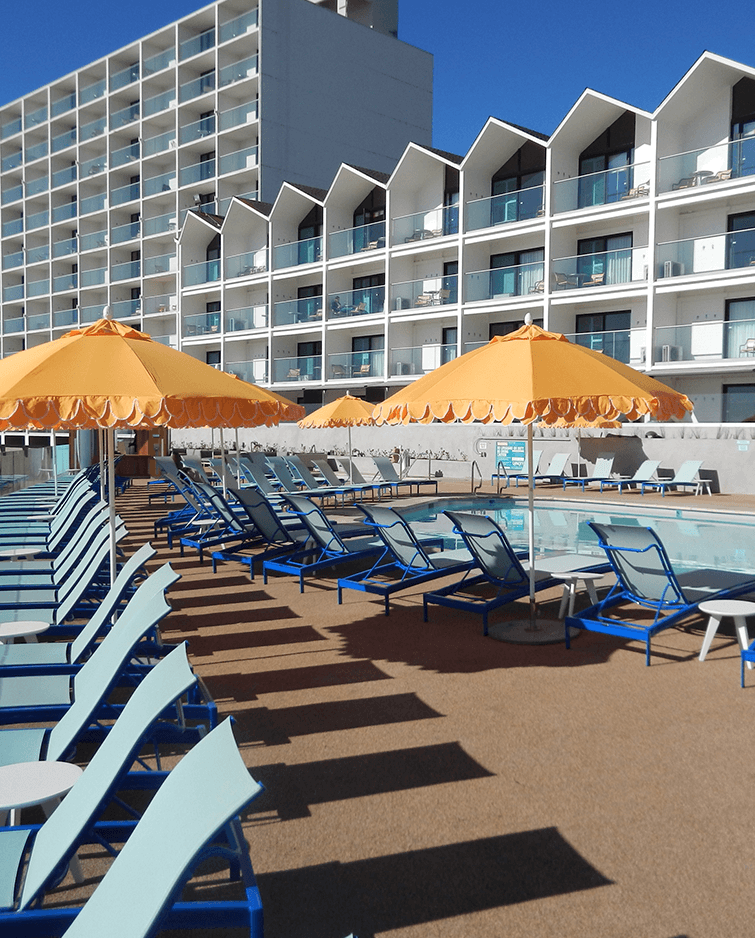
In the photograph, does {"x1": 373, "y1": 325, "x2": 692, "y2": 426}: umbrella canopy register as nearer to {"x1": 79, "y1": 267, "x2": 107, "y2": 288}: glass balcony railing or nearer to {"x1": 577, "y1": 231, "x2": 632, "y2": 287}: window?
{"x1": 577, "y1": 231, "x2": 632, "y2": 287}: window

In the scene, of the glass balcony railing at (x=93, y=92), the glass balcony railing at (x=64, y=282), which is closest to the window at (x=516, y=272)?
the glass balcony railing at (x=64, y=282)

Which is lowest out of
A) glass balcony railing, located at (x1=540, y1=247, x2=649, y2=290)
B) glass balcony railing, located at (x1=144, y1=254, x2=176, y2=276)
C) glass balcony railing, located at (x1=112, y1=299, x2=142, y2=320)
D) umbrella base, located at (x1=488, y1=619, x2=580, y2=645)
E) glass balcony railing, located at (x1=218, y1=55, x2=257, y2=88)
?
umbrella base, located at (x1=488, y1=619, x2=580, y2=645)

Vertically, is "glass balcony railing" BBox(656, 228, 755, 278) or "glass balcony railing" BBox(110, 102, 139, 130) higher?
"glass balcony railing" BBox(110, 102, 139, 130)

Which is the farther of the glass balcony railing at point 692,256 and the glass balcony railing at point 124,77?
the glass balcony railing at point 124,77

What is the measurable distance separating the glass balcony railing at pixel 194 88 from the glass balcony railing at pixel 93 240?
33.7 feet

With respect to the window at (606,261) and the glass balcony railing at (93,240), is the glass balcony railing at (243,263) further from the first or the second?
the window at (606,261)

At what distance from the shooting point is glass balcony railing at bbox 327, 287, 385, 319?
1286 inches

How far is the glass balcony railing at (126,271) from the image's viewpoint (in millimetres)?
47719

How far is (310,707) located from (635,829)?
2316mm

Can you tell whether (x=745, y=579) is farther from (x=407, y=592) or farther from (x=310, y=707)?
(x=310, y=707)

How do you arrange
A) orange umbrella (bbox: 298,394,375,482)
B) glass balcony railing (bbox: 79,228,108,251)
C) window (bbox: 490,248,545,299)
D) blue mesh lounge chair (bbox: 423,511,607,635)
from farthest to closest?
glass balcony railing (bbox: 79,228,108,251)
window (bbox: 490,248,545,299)
orange umbrella (bbox: 298,394,375,482)
blue mesh lounge chair (bbox: 423,511,607,635)

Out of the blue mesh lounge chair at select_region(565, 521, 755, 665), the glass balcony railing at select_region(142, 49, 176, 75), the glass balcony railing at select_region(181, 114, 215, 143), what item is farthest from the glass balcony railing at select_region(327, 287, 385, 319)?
the blue mesh lounge chair at select_region(565, 521, 755, 665)

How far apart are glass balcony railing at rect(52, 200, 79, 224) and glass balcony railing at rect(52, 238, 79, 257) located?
5.01ft

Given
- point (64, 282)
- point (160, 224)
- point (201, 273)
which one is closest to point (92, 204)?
point (64, 282)
